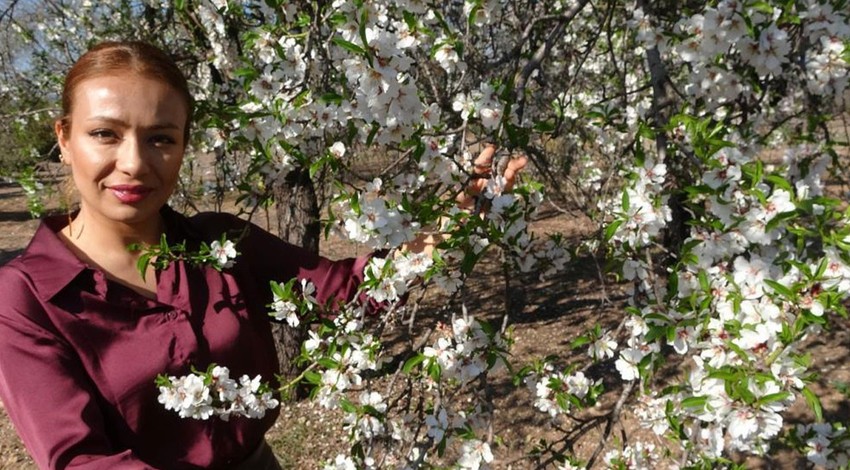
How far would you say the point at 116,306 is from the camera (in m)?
1.58

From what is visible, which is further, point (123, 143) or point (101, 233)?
point (101, 233)

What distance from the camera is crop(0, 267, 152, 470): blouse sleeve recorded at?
134cm

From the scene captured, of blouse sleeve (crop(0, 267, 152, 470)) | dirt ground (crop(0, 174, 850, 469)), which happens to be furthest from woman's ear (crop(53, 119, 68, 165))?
dirt ground (crop(0, 174, 850, 469))

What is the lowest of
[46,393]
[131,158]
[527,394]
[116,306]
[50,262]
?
[527,394]

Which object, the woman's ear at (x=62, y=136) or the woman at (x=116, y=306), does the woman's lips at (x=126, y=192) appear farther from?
the woman's ear at (x=62, y=136)

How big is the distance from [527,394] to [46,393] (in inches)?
151

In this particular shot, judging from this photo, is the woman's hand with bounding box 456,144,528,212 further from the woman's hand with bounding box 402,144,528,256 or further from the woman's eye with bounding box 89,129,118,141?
the woman's eye with bounding box 89,129,118,141

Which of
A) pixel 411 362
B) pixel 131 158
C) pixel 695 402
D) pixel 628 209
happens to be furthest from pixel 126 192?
pixel 695 402

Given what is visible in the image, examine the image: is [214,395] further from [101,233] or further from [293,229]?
[293,229]

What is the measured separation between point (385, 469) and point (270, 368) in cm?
48

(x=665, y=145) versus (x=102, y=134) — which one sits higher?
(x=102, y=134)

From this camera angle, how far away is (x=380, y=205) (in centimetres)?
162

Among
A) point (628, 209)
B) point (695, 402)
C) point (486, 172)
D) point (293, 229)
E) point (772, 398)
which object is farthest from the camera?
point (293, 229)

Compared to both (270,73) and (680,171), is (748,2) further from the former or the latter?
(270,73)
